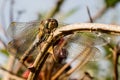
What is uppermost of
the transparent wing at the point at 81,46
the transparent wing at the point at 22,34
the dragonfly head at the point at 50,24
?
the dragonfly head at the point at 50,24

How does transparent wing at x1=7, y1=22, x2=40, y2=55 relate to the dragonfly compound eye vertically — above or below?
below

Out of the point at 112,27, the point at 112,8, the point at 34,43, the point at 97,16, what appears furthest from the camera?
the point at 112,8

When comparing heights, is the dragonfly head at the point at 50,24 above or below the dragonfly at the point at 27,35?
above

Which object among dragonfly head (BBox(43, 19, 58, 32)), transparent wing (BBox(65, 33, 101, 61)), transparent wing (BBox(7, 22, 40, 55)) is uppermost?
dragonfly head (BBox(43, 19, 58, 32))

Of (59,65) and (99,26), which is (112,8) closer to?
(59,65)

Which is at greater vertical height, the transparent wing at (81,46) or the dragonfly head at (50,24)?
the dragonfly head at (50,24)

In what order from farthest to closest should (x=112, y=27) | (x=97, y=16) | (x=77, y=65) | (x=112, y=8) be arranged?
(x=112, y=8) < (x=97, y=16) < (x=77, y=65) < (x=112, y=27)

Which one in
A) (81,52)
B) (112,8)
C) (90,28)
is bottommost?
(112,8)

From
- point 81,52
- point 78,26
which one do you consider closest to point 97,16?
point 81,52
